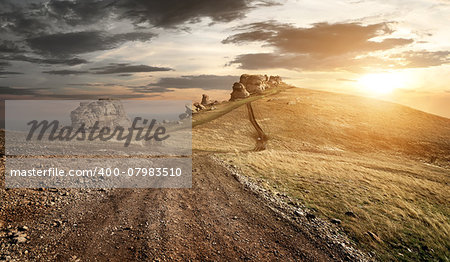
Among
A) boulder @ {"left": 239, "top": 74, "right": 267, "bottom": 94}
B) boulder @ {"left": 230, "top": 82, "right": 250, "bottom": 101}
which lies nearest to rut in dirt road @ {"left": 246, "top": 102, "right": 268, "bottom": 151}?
boulder @ {"left": 230, "top": 82, "right": 250, "bottom": 101}

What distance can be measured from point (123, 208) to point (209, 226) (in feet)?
19.1

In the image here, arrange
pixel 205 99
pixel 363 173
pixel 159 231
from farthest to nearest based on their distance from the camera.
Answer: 1. pixel 205 99
2. pixel 363 173
3. pixel 159 231

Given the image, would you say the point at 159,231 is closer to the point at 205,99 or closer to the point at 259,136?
the point at 259,136

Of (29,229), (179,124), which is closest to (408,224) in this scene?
(29,229)

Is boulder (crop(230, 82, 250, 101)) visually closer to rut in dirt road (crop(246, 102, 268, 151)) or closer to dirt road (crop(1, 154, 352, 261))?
rut in dirt road (crop(246, 102, 268, 151))

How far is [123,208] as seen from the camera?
13938mm

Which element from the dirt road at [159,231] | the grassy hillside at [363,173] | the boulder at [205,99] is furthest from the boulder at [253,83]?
the dirt road at [159,231]

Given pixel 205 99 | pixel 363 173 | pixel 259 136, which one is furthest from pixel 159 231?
pixel 205 99

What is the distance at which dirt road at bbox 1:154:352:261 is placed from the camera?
1010 centimetres

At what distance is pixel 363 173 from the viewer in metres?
29.9

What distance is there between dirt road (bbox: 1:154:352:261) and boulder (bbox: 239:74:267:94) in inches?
6260

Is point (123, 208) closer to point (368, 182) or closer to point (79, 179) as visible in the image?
point (79, 179)

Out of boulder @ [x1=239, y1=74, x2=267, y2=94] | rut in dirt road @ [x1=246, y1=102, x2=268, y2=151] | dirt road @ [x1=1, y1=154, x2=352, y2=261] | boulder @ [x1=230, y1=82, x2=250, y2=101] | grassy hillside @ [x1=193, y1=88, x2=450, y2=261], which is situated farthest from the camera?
boulder @ [x1=239, y1=74, x2=267, y2=94]

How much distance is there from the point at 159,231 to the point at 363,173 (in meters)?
29.2
